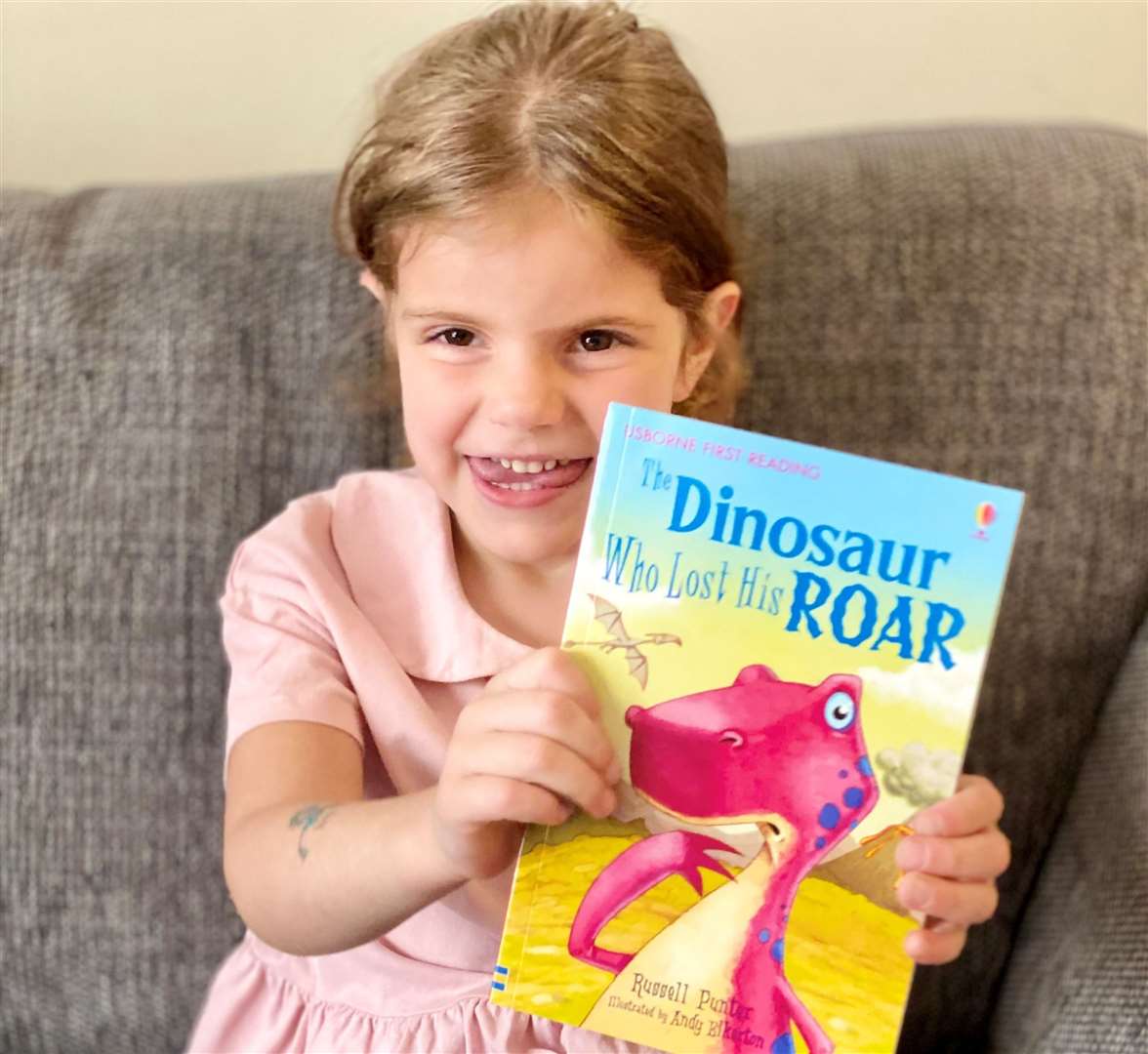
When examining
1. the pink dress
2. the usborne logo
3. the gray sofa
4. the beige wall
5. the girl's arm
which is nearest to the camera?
the usborne logo

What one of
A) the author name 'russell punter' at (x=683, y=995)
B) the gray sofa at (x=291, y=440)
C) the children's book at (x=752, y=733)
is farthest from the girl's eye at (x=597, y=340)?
the author name 'russell punter' at (x=683, y=995)

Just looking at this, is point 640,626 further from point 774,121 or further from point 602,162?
point 774,121

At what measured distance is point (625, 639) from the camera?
0.64m

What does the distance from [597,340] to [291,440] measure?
1.12ft

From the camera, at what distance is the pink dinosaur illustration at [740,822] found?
0.63 metres

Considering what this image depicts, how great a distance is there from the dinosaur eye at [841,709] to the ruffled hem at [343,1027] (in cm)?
31

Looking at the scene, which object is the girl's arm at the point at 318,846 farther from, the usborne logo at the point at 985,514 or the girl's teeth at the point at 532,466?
the usborne logo at the point at 985,514

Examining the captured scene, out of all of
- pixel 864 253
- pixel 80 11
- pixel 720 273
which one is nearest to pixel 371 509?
pixel 720 273

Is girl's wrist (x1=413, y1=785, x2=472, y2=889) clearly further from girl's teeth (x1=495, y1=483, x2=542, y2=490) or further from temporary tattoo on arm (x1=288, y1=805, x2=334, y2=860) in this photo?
girl's teeth (x1=495, y1=483, x2=542, y2=490)

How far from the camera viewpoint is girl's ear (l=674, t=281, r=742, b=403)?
2.81ft

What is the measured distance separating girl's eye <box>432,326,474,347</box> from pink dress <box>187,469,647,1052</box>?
0.17 meters

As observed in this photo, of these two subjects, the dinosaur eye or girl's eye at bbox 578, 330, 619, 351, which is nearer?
the dinosaur eye

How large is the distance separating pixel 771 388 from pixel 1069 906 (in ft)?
1.56

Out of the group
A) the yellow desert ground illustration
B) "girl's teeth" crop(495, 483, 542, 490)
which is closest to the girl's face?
"girl's teeth" crop(495, 483, 542, 490)
